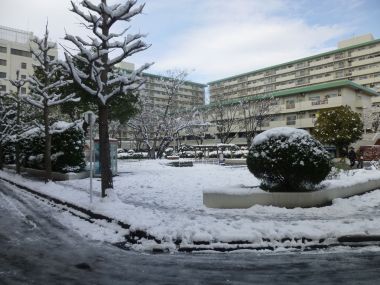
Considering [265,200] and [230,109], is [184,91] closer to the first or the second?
[230,109]

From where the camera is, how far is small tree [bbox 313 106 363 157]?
A: 37.3m

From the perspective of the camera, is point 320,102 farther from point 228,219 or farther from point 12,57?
point 12,57

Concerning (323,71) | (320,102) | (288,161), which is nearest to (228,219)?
(288,161)

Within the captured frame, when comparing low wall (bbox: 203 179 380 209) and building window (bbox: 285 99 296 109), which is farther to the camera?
building window (bbox: 285 99 296 109)

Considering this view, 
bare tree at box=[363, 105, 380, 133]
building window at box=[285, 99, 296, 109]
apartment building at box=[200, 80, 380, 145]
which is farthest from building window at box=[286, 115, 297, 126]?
bare tree at box=[363, 105, 380, 133]

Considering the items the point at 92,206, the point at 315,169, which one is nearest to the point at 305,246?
the point at 315,169

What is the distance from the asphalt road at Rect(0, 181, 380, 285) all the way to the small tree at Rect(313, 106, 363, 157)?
3436 cm

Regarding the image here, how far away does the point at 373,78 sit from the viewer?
226ft

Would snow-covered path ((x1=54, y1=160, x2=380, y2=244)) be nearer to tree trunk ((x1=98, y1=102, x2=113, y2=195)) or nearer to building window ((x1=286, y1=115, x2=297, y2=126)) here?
tree trunk ((x1=98, y1=102, x2=113, y2=195))

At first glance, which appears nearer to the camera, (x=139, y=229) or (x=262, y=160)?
(x=139, y=229)

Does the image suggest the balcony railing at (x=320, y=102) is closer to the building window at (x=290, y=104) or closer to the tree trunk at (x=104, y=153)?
the building window at (x=290, y=104)

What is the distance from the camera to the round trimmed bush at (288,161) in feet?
31.2

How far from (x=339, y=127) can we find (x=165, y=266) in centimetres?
3633

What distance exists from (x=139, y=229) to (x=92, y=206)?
10.8ft
